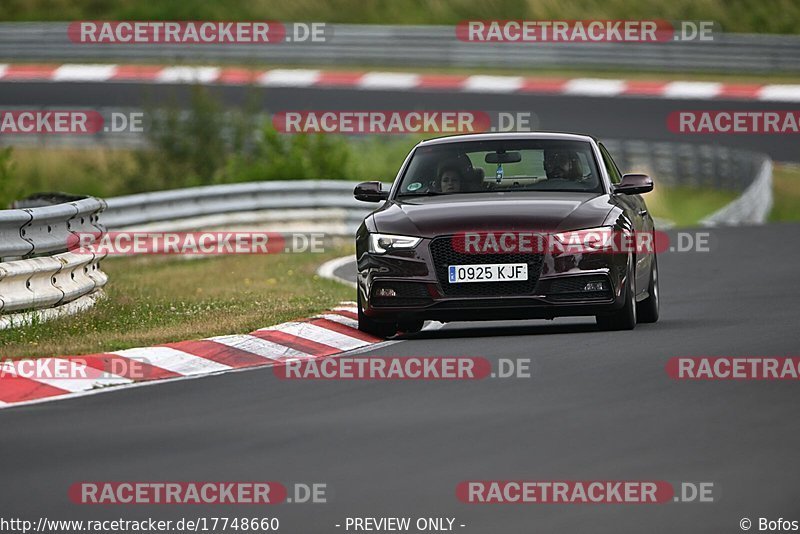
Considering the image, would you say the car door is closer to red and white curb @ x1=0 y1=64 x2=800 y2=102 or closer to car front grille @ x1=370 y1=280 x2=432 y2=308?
car front grille @ x1=370 y1=280 x2=432 y2=308

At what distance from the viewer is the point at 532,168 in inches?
525

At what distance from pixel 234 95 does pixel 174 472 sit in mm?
29896

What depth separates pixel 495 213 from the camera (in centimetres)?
1230

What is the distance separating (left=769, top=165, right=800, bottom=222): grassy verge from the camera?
27.1 metres

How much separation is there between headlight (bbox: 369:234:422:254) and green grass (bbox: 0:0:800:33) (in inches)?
1270

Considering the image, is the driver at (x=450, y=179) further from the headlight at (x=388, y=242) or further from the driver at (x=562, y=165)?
the headlight at (x=388, y=242)

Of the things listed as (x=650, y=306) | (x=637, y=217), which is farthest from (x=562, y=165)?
(x=650, y=306)

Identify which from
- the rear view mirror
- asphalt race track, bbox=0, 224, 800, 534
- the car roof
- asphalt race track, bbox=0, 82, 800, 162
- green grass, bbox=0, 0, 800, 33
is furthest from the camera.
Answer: green grass, bbox=0, 0, 800, 33

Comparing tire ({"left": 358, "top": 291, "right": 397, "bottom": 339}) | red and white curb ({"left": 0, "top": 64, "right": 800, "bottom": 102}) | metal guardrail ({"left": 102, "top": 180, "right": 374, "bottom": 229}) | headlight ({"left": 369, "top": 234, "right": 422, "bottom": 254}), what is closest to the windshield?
headlight ({"left": 369, "top": 234, "right": 422, "bottom": 254})

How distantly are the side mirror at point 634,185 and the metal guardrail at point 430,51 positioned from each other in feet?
84.3

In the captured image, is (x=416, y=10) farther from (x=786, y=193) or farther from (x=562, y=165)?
(x=562, y=165)

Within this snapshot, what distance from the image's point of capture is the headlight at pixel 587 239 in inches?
478

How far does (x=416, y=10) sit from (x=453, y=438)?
37025mm

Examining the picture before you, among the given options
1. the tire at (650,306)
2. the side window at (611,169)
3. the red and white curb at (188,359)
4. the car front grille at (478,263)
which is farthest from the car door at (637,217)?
the red and white curb at (188,359)
